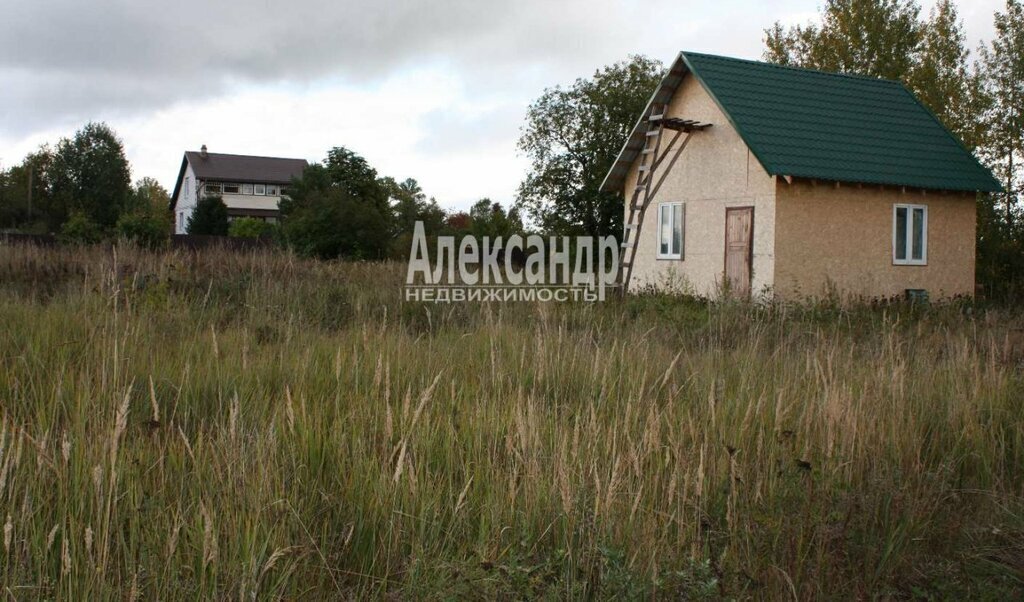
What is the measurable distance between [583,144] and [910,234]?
793 inches

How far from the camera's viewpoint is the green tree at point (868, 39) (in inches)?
1383

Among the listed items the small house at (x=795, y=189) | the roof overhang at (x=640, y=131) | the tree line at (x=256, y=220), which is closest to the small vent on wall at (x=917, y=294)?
the small house at (x=795, y=189)

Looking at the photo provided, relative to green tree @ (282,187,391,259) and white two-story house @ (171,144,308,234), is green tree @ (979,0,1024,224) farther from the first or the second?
white two-story house @ (171,144,308,234)

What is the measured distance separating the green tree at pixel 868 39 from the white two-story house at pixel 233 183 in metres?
45.8

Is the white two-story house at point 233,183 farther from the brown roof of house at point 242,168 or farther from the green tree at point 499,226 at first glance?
the green tree at point 499,226

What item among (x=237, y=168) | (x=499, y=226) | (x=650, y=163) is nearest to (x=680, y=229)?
(x=650, y=163)

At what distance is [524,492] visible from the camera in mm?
3713

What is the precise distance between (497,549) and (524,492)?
1.20 feet

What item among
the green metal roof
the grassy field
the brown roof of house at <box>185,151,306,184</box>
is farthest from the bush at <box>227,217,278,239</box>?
the grassy field

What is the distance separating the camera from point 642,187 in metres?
20.2

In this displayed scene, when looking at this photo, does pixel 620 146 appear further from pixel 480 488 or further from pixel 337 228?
pixel 480 488

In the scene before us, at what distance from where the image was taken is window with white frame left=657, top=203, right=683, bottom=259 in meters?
21.0

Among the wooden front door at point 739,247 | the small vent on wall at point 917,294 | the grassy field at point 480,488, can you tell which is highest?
the wooden front door at point 739,247

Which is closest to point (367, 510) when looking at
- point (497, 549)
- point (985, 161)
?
point (497, 549)
